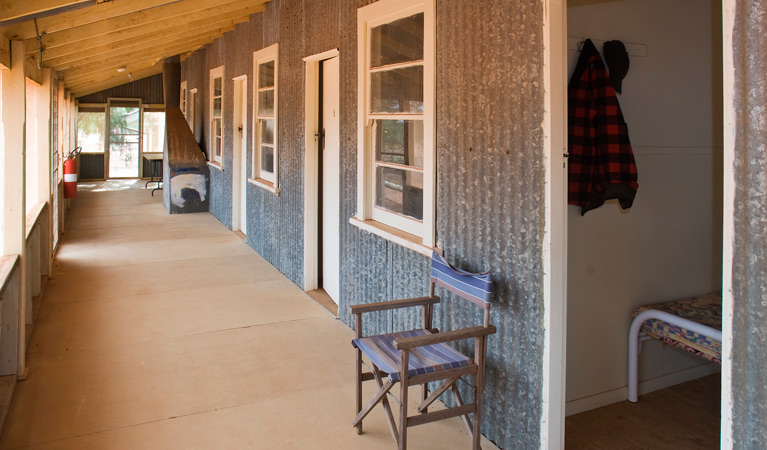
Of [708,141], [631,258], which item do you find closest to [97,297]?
[631,258]

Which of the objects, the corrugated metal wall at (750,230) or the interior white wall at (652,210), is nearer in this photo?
the corrugated metal wall at (750,230)

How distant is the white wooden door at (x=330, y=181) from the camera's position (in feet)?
17.9

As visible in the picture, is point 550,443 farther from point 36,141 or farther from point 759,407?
point 36,141

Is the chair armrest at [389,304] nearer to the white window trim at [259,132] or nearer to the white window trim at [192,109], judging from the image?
the white window trim at [259,132]

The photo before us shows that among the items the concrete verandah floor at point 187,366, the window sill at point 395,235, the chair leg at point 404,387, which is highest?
the window sill at point 395,235

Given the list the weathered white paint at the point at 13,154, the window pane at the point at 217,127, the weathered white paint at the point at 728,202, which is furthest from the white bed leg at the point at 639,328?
the window pane at the point at 217,127

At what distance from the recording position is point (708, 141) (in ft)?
12.4

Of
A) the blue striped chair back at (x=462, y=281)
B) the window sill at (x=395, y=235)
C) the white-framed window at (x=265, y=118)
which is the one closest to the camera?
the blue striped chair back at (x=462, y=281)

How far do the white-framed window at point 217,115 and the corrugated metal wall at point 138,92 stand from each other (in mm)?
8023

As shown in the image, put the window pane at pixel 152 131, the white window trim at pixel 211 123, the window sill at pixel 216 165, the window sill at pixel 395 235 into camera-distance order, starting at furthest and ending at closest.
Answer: the window pane at pixel 152 131, the window sill at pixel 216 165, the white window trim at pixel 211 123, the window sill at pixel 395 235

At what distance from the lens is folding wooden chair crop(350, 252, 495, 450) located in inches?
106

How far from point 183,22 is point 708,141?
18.4ft

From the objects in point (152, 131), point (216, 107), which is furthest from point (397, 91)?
point (152, 131)

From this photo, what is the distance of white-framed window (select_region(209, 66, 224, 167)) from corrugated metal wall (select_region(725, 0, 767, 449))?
8.60m
